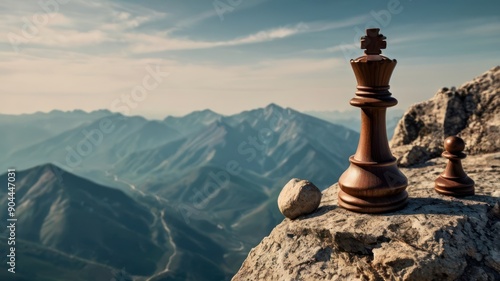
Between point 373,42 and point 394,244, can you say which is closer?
point 394,244

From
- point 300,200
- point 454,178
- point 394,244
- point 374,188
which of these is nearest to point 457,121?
point 454,178

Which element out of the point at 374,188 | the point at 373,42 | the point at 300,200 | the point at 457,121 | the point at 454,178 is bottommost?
the point at 300,200

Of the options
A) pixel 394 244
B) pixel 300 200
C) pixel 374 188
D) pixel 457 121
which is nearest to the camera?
pixel 394 244

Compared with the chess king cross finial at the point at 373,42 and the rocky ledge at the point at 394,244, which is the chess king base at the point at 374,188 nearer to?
the rocky ledge at the point at 394,244

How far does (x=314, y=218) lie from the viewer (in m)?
4.32

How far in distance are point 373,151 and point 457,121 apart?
3487 millimetres

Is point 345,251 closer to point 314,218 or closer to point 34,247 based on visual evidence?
point 314,218

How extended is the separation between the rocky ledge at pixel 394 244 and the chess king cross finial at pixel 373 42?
194 centimetres

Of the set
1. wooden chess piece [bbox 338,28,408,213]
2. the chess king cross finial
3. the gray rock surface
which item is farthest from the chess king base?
the gray rock surface

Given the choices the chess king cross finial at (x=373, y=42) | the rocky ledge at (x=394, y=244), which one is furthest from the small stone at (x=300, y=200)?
the chess king cross finial at (x=373, y=42)

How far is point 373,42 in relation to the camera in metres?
4.34

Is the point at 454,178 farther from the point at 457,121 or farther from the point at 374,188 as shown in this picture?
the point at 457,121

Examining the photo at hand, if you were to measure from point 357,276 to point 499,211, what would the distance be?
1.88m

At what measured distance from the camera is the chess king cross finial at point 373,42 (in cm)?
431
